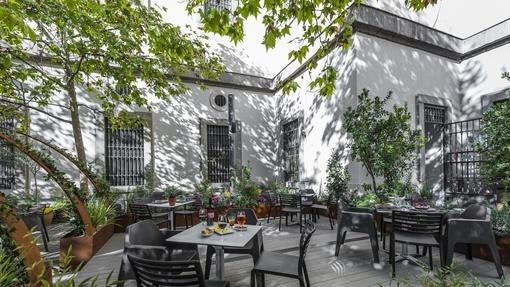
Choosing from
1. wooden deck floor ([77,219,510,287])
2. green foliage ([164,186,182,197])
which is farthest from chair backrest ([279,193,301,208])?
green foliage ([164,186,182,197])

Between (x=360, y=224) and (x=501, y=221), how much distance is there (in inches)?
81.9

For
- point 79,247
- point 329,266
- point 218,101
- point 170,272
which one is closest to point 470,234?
point 329,266

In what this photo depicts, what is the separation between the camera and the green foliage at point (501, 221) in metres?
4.20

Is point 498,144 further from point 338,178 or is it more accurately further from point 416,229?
point 338,178

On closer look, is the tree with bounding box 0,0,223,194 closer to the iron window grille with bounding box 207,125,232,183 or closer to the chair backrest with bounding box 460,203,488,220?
the iron window grille with bounding box 207,125,232,183

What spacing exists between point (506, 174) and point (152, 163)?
8.65 metres

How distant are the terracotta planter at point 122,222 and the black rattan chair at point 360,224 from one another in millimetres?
4736

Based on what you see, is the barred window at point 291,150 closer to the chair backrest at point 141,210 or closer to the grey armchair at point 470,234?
the chair backrest at point 141,210

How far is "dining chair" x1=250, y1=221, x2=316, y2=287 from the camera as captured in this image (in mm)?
2814

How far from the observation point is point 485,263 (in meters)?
4.23

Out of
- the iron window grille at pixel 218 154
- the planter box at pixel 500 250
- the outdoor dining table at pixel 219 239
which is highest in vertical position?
the iron window grille at pixel 218 154

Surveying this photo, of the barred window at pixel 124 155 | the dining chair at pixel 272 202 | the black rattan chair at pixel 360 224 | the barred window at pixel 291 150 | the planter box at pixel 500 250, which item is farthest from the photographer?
the barred window at pixel 291 150

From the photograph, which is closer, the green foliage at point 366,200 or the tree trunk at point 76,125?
the green foliage at point 366,200

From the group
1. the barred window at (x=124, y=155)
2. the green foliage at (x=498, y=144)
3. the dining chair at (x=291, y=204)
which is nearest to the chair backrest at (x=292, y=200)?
the dining chair at (x=291, y=204)
